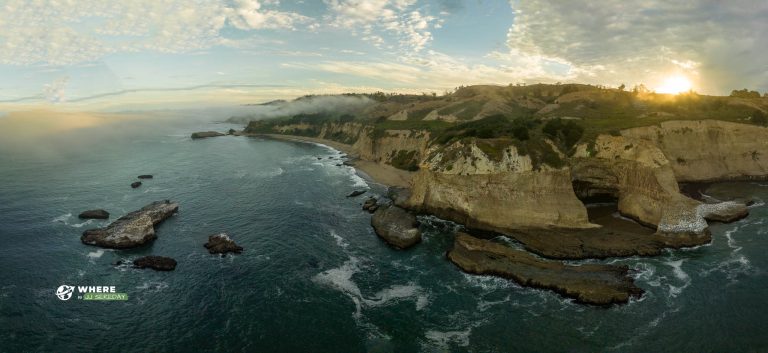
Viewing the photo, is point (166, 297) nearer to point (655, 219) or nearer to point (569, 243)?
point (569, 243)

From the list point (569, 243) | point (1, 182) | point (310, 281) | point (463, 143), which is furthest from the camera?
point (1, 182)

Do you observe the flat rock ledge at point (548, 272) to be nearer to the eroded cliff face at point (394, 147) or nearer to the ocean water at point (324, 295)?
the ocean water at point (324, 295)

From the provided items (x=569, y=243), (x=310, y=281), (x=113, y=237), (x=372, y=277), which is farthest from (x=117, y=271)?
(x=569, y=243)

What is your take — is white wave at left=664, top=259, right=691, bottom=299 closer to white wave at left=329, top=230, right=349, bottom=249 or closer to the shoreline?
white wave at left=329, top=230, right=349, bottom=249

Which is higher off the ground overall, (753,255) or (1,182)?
(753,255)

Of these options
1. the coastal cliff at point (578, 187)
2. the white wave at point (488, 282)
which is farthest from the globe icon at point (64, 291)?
the white wave at point (488, 282)

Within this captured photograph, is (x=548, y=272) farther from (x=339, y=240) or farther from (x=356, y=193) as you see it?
(x=356, y=193)

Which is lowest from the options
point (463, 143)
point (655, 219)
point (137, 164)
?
point (137, 164)
